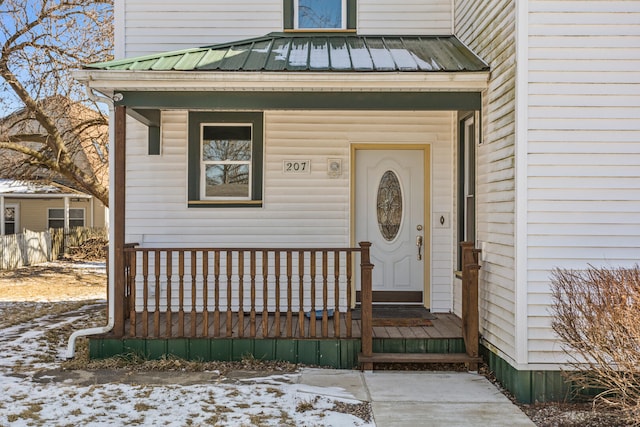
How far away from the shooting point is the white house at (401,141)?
14.2 ft

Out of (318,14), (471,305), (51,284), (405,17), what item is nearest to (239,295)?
(471,305)

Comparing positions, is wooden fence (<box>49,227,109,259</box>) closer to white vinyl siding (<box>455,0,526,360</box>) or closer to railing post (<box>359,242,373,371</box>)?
railing post (<box>359,242,373,371</box>)

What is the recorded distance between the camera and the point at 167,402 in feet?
13.8

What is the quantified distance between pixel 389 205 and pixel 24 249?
44.1 ft

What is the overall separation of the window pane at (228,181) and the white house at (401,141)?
2 centimetres

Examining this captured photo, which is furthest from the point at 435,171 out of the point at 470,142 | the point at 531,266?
the point at 531,266

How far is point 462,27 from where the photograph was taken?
6.16 metres

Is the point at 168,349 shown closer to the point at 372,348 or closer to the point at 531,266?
the point at 372,348

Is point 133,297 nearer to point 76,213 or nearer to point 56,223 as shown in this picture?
point 56,223

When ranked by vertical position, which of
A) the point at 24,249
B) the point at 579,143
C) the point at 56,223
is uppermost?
the point at 579,143

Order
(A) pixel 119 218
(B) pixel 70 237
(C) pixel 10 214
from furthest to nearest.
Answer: (C) pixel 10 214 < (B) pixel 70 237 < (A) pixel 119 218

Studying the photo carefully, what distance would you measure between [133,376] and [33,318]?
4022 millimetres

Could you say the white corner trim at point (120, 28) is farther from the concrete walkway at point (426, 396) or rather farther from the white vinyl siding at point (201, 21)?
the concrete walkway at point (426, 396)

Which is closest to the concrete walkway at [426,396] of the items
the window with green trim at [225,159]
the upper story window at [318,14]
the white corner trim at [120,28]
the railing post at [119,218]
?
the railing post at [119,218]
